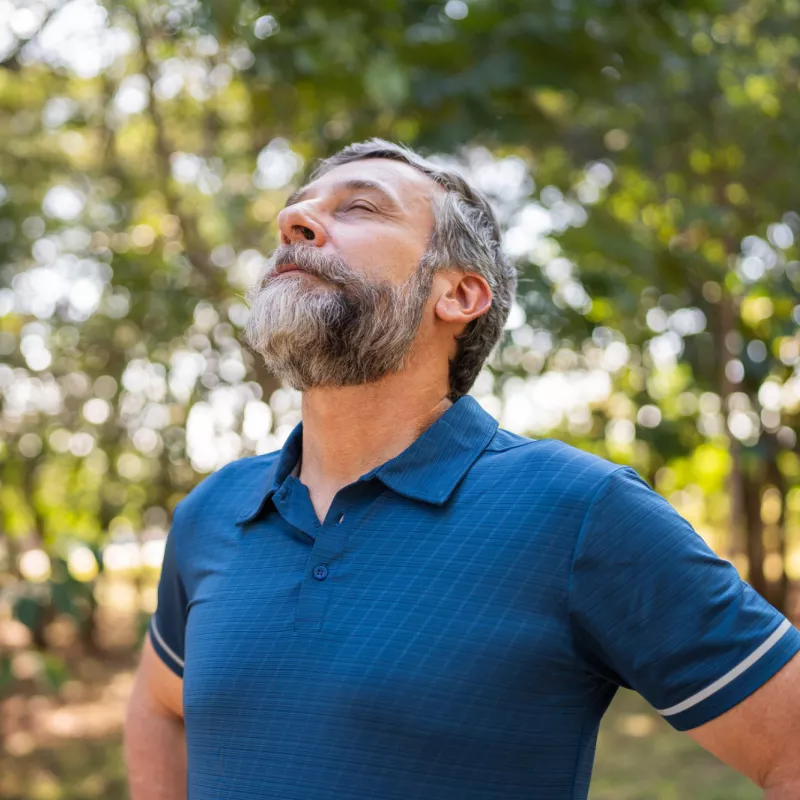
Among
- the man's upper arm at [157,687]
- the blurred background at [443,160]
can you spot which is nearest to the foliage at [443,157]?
the blurred background at [443,160]

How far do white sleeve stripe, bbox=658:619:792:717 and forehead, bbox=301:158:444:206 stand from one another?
97cm

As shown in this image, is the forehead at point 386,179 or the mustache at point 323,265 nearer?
the mustache at point 323,265

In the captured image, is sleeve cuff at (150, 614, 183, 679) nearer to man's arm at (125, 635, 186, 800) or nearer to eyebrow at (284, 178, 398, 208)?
man's arm at (125, 635, 186, 800)

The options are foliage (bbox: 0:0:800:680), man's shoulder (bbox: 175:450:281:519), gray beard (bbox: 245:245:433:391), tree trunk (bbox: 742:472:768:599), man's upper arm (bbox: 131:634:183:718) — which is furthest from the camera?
tree trunk (bbox: 742:472:768:599)

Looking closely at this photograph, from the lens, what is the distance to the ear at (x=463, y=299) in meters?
1.84

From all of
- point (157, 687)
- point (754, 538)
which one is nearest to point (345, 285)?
point (157, 687)

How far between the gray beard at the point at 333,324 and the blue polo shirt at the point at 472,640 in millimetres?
242

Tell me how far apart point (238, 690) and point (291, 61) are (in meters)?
2.56

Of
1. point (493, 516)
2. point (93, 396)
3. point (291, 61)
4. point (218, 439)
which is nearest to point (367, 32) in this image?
point (291, 61)

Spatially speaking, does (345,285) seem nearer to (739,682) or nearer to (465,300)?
(465,300)

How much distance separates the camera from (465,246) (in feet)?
6.20

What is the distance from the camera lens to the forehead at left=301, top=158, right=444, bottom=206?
6.06ft

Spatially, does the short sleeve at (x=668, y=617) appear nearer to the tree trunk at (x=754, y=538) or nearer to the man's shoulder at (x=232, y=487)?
the man's shoulder at (x=232, y=487)

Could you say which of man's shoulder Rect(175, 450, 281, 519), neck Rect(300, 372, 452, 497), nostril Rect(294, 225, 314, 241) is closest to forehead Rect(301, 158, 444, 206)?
nostril Rect(294, 225, 314, 241)
